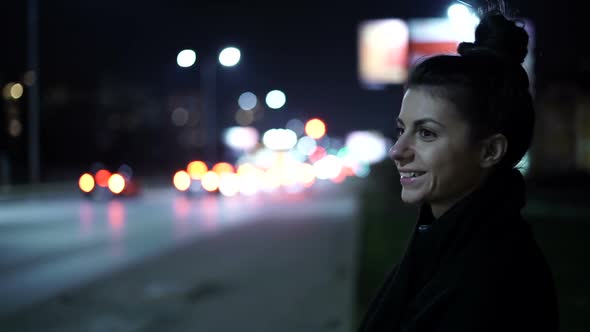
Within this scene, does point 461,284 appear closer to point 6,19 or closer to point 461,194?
point 461,194

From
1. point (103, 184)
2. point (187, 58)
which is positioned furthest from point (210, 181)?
point (187, 58)

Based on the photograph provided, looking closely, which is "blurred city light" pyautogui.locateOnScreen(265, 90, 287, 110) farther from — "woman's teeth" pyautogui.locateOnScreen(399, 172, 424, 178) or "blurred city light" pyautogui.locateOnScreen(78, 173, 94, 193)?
"blurred city light" pyautogui.locateOnScreen(78, 173, 94, 193)

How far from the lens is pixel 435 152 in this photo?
70.4 inches

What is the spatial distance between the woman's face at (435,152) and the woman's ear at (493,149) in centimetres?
2

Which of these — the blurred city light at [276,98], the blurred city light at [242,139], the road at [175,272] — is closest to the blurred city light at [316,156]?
the blurred city light at [242,139]

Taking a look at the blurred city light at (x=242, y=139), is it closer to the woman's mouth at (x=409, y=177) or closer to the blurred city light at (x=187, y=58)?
the blurred city light at (x=187, y=58)

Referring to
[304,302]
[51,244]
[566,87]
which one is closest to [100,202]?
[51,244]

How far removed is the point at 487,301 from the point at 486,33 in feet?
2.53

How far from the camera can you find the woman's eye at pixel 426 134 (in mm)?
1788

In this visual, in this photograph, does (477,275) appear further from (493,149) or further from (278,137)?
(278,137)

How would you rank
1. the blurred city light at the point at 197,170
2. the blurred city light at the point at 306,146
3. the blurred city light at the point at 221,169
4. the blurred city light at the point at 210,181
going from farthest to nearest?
the blurred city light at the point at 306,146 < the blurred city light at the point at 221,169 < the blurred city light at the point at 210,181 < the blurred city light at the point at 197,170

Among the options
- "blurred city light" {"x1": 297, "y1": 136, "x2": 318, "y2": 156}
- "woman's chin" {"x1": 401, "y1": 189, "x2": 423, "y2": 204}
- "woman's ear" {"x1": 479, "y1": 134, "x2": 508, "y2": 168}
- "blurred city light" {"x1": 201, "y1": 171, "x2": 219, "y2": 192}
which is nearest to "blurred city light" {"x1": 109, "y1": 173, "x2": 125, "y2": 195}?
"blurred city light" {"x1": 201, "y1": 171, "x2": 219, "y2": 192}

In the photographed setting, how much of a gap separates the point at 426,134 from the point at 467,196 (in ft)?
0.59

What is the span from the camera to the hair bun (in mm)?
1899
